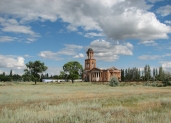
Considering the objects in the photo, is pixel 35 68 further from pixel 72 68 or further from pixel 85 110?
pixel 85 110

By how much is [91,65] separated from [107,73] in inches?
643

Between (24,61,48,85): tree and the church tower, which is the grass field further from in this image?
the church tower

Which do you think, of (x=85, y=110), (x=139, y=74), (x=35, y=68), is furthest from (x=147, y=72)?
(x=85, y=110)

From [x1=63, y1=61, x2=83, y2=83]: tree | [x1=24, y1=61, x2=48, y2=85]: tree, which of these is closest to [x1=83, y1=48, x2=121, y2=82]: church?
[x1=63, y1=61, x2=83, y2=83]: tree

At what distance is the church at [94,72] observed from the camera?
142 metres

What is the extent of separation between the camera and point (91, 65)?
152000 mm

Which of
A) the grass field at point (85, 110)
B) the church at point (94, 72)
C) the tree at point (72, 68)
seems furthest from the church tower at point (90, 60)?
the grass field at point (85, 110)

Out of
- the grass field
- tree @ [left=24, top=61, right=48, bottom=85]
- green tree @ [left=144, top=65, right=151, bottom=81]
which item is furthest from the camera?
green tree @ [left=144, top=65, right=151, bottom=81]

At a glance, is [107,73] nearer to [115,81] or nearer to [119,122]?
[115,81]

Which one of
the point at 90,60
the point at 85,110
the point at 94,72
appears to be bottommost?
the point at 85,110

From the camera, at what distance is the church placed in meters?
142

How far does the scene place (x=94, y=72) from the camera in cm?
14500

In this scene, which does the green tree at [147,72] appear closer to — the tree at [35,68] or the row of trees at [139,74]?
the row of trees at [139,74]

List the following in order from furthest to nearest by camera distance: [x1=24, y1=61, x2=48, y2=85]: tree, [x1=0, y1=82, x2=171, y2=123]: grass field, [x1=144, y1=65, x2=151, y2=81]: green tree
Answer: [x1=144, y1=65, x2=151, y2=81]: green tree
[x1=24, y1=61, x2=48, y2=85]: tree
[x1=0, y1=82, x2=171, y2=123]: grass field
